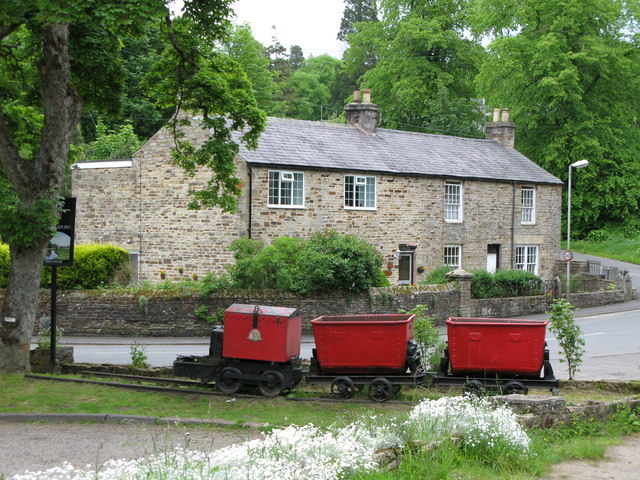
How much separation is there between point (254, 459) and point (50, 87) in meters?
9.33

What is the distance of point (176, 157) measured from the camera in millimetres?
15586

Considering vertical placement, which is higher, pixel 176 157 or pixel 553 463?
pixel 176 157

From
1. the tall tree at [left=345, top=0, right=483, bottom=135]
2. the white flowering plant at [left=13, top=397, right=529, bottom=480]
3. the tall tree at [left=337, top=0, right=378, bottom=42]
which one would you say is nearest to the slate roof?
the tall tree at [left=345, top=0, right=483, bottom=135]

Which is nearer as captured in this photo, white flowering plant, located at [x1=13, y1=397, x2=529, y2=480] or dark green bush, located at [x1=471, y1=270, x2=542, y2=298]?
white flowering plant, located at [x1=13, y1=397, x2=529, y2=480]

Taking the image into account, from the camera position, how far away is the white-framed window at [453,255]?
32.5 meters

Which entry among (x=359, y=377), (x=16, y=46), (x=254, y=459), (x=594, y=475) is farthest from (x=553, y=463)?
(x=16, y=46)

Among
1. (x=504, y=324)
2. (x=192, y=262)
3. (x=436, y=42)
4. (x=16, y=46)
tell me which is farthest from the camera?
(x=436, y=42)

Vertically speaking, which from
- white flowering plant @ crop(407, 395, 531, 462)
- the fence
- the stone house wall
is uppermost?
the stone house wall

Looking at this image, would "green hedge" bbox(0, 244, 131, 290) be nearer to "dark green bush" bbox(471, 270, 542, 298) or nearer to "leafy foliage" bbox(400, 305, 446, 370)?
"leafy foliage" bbox(400, 305, 446, 370)

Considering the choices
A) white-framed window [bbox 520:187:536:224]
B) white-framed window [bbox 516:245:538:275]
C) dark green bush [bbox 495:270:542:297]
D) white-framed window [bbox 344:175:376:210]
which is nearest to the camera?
white-framed window [bbox 344:175:376:210]

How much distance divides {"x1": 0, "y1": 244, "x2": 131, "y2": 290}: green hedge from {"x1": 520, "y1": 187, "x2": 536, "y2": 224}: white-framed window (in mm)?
20394

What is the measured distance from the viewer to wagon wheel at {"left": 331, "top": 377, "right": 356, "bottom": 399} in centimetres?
1165

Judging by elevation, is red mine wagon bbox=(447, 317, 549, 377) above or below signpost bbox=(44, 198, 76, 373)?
below

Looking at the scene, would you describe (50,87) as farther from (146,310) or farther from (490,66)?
(490,66)
